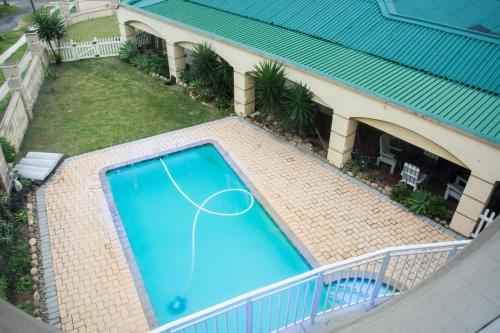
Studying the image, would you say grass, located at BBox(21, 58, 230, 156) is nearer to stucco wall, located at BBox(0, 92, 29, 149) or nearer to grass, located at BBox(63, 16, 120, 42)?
stucco wall, located at BBox(0, 92, 29, 149)

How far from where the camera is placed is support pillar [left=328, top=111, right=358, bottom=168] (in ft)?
43.4

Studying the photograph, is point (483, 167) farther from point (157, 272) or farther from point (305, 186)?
point (157, 272)

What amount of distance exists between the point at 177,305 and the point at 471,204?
816cm

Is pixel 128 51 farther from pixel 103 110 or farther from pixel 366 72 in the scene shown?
pixel 366 72

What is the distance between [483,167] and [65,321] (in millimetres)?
10751

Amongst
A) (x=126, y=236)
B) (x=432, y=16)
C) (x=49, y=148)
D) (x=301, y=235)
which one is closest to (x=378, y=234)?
(x=301, y=235)

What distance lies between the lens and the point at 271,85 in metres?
14.4

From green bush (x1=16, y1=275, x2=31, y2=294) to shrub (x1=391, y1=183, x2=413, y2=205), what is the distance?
10550mm

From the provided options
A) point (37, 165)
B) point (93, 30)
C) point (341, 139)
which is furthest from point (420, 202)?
point (93, 30)

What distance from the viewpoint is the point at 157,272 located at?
10.7 m

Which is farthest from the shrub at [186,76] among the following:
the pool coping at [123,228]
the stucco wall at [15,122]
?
the stucco wall at [15,122]

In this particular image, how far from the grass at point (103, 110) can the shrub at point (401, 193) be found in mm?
8176

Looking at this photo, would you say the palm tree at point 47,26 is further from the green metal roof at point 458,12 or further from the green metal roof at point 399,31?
the green metal roof at point 458,12

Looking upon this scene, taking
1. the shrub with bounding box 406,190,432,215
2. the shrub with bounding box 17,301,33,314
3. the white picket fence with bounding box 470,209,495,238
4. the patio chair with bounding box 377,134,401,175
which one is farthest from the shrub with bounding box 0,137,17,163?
the white picket fence with bounding box 470,209,495,238
